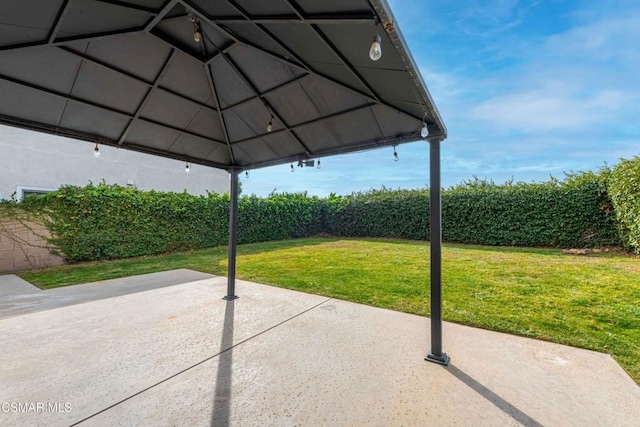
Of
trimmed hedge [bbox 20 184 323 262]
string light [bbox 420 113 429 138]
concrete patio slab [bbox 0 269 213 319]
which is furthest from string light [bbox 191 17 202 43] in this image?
trimmed hedge [bbox 20 184 323 262]

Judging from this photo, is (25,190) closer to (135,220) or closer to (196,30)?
(135,220)

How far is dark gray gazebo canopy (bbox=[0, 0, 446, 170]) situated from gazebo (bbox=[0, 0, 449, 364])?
10mm

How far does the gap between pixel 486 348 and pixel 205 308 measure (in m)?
3.37

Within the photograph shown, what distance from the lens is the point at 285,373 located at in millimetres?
2201

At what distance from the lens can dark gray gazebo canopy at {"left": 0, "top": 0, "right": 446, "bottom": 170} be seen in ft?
5.63

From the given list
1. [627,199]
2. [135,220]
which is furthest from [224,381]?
[627,199]

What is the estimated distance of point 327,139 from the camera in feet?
10.1

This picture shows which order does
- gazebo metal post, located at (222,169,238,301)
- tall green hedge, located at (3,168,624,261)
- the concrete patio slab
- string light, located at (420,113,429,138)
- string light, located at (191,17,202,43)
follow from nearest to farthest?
string light, located at (191,17,202,43), string light, located at (420,113,429,138), the concrete patio slab, gazebo metal post, located at (222,169,238,301), tall green hedge, located at (3,168,624,261)

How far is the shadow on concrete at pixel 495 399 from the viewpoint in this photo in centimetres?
169

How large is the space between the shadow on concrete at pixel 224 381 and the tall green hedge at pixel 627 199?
881 cm

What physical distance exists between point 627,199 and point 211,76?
30.0 feet

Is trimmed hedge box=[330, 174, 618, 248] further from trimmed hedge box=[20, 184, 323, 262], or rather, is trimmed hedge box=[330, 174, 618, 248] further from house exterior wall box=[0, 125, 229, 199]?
house exterior wall box=[0, 125, 229, 199]

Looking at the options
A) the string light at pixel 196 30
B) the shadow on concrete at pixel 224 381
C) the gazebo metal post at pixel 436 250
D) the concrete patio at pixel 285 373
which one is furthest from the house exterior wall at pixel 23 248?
the gazebo metal post at pixel 436 250

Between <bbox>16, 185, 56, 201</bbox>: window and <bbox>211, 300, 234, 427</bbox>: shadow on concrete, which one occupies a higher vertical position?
<bbox>16, 185, 56, 201</bbox>: window
